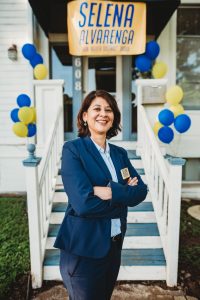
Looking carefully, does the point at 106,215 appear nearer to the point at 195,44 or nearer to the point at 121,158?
the point at 121,158

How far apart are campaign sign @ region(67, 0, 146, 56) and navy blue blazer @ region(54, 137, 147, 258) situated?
11.0 feet

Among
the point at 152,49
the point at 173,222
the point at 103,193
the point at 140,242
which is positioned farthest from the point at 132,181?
the point at 152,49

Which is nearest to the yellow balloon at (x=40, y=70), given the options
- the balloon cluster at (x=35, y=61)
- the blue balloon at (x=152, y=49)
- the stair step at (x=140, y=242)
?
the balloon cluster at (x=35, y=61)

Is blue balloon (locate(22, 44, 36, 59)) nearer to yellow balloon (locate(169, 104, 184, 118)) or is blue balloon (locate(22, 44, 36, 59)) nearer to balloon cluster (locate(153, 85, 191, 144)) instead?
balloon cluster (locate(153, 85, 191, 144))

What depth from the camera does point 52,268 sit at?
9.86 feet

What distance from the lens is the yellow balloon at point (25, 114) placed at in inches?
172

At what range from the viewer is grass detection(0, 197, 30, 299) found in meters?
3.01

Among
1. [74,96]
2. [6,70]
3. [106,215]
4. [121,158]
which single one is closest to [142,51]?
[74,96]

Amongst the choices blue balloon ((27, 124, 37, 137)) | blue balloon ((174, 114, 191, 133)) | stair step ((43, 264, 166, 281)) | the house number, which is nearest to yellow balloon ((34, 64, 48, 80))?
blue balloon ((27, 124, 37, 137))

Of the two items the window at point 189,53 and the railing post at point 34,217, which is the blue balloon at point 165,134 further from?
the railing post at point 34,217

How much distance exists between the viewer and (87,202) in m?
1.52

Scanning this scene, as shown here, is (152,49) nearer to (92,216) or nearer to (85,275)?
(92,216)

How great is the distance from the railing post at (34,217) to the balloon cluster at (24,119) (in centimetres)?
174

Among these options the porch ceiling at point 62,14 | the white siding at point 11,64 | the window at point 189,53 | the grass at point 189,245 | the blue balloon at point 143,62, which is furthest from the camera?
the window at point 189,53
